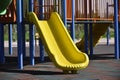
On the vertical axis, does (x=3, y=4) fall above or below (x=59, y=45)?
above

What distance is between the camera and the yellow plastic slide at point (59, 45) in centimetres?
1043

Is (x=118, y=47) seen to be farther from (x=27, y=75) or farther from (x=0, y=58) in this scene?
(x=27, y=75)

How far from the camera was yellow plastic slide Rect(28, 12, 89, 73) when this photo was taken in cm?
1043

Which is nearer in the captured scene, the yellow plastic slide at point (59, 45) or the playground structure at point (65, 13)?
the yellow plastic slide at point (59, 45)

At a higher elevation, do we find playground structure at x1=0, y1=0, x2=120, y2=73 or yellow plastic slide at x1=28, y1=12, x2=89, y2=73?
playground structure at x1=0, y1=0, x2=120, y2=73

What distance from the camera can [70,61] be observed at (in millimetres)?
10938

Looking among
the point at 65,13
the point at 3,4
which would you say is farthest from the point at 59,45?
the point at 3,4

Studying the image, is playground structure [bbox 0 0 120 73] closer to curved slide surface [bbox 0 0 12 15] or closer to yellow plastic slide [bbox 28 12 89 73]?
curved slide surface [bbox 0 0 12 15]

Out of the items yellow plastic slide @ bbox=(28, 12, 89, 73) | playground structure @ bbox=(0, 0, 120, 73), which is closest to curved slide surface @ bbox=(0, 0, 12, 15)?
playground structure @ bbox=(0, 0, 120, 73)

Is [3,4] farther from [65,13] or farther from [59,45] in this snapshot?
[59,45]

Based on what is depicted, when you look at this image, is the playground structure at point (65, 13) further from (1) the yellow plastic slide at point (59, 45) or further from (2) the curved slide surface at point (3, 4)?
(1) the yellow plastic slide at point (59, 45)

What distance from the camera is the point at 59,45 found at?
1155 cm

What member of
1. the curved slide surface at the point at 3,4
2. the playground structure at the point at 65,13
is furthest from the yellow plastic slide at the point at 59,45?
the curved slide surface at the point at 3,4

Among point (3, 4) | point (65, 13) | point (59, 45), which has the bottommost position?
point (59, 45)
